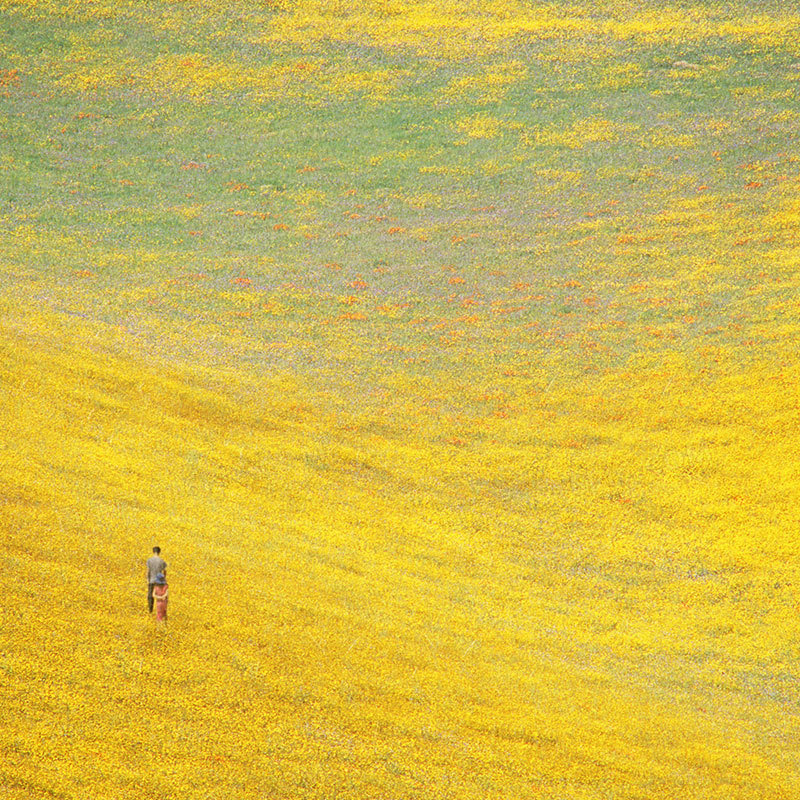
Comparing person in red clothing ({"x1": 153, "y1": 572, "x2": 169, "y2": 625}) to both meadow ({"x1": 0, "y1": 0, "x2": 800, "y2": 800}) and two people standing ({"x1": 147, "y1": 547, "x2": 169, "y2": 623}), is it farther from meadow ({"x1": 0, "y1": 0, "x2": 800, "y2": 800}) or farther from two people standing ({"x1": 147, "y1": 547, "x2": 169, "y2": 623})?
meadow ({"x1": 0, "y1": 0, "x2": 800, "y2": 800})

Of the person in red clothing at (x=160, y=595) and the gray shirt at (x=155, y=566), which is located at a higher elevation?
the gray shirt at (x=155, y=566)

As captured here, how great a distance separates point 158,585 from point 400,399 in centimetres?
2831

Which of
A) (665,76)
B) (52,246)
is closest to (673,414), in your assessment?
(52,246)

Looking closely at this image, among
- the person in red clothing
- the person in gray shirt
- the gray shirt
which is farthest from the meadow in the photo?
the gray shirt

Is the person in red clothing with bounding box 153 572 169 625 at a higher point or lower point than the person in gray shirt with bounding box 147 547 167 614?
lower

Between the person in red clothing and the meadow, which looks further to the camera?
the meadow

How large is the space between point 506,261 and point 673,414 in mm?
22942

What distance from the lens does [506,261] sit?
216 ft

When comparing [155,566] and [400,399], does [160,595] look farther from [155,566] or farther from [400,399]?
[400,399]

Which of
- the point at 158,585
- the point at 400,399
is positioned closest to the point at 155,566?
the point at 158,585

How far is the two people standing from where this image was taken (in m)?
22.0

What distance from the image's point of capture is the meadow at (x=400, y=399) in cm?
2286

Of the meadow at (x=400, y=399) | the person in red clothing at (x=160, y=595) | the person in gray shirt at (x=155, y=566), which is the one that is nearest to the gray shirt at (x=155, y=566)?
the person in gray shirt at (x=155, y=566)

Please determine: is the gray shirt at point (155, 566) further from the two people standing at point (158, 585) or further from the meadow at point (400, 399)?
the meadow at point (400, 399)
